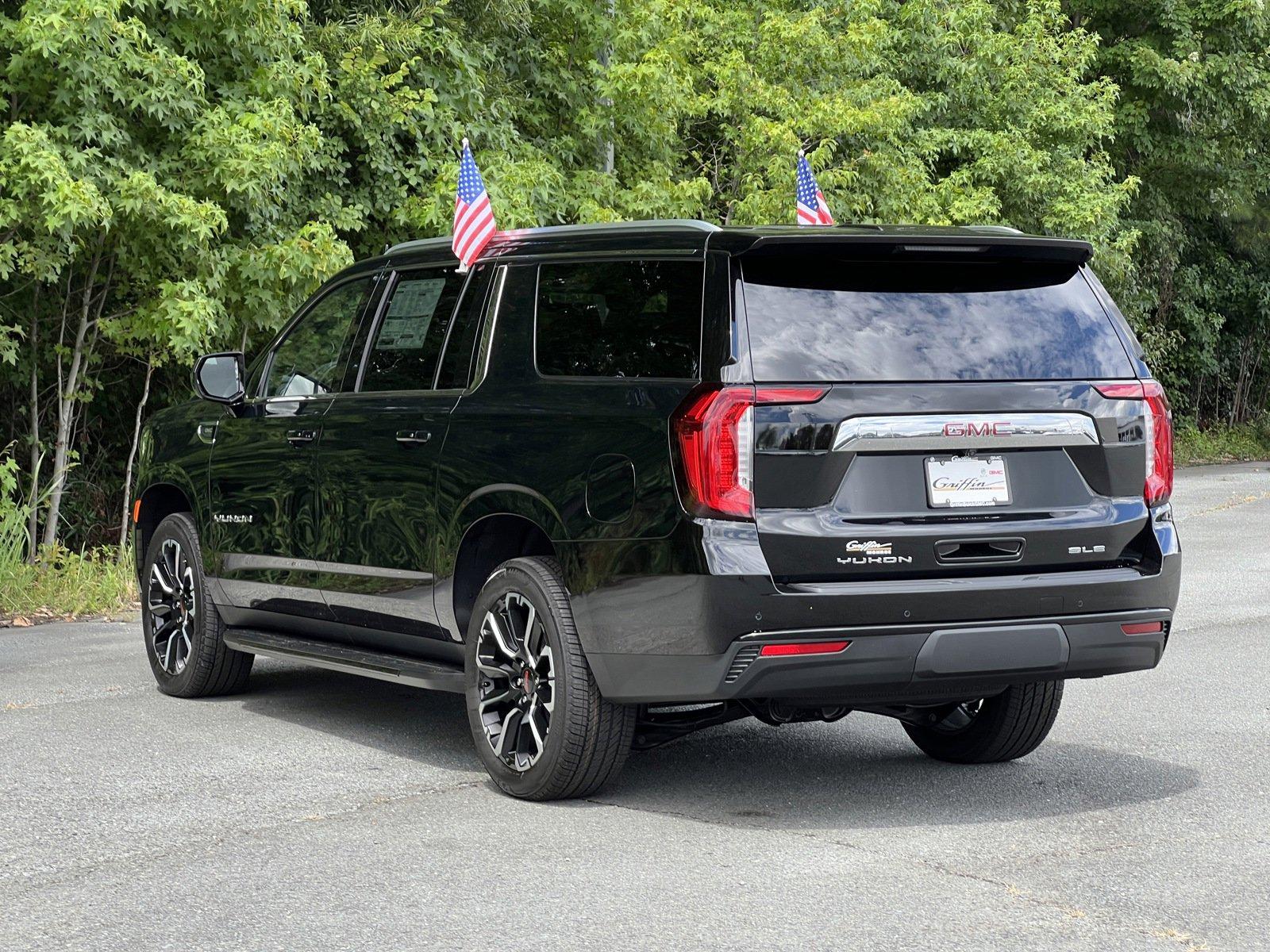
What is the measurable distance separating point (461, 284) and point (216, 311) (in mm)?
8384

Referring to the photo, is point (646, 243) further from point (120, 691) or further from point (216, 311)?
point (216, 311)

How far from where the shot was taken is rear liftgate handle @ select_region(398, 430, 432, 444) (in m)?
6.92

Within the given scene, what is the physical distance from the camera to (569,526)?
614 centimetres

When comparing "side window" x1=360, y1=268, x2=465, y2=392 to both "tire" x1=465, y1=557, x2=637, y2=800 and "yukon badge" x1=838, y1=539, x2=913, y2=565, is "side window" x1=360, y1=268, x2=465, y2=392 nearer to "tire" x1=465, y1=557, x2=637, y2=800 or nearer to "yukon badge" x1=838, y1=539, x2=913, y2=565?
"tire" x1=465, y1=557, x2=637, y2=800

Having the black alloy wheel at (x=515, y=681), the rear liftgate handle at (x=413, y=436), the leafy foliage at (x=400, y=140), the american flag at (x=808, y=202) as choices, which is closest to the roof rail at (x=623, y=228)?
the rear liftgate handle at (x=413, y=436)

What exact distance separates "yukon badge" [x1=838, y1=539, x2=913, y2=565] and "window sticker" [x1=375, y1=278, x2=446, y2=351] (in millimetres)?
2310

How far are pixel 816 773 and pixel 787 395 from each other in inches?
72.3

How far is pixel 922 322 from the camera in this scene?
6070 millimetres

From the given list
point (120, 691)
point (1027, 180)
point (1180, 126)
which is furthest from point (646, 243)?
point (1180, 126)

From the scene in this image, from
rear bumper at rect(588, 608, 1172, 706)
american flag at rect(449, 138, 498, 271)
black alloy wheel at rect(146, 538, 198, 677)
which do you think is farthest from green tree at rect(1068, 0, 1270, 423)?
rear bumper at rect(588, 608, 1172, 706)

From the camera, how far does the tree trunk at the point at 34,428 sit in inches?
611

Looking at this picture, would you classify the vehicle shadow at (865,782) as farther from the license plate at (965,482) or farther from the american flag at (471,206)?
the american flag at (471,206)

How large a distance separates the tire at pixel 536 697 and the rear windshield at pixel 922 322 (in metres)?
1.16

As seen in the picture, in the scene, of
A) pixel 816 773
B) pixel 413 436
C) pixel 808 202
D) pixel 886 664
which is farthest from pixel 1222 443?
pixel 886 664
